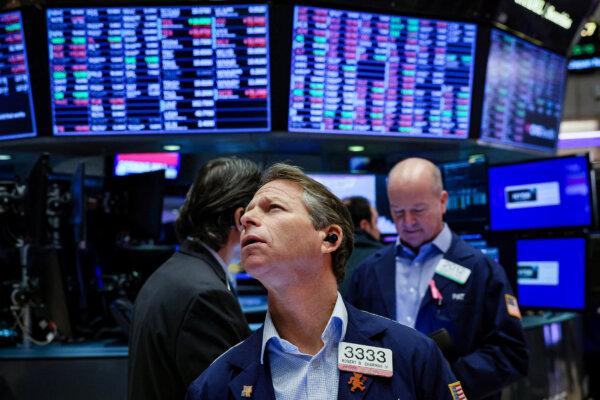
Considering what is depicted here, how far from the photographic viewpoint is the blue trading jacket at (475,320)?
2342 mm

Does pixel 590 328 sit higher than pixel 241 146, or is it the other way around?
pixel 241 146

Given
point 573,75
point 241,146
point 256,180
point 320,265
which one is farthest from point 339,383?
point 573,75

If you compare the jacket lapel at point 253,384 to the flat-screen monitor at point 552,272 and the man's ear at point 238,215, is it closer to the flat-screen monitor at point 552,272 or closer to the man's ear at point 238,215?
the man's ear at point 238,215

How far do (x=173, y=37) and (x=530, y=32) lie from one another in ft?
8.15

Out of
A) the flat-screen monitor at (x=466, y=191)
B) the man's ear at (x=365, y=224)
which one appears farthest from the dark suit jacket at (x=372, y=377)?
the flat-screen monitor at (x=466, y=191)

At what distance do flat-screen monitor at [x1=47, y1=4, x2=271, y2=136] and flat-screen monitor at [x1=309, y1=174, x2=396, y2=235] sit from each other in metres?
0.61

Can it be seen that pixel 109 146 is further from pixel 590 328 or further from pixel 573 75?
pixel 573 75

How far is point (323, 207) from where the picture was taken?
5.06ft

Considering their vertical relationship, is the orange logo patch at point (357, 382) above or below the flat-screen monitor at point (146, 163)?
below

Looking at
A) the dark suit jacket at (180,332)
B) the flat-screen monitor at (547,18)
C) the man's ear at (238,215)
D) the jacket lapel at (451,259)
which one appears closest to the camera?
the dark suit jacket at (180,332)

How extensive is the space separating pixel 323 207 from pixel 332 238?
0.24 ft

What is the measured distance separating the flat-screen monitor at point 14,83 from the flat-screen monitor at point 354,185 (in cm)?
180

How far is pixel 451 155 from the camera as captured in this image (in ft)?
16.1

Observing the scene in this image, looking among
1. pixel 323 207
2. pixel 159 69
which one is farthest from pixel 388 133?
pixel 323 207
